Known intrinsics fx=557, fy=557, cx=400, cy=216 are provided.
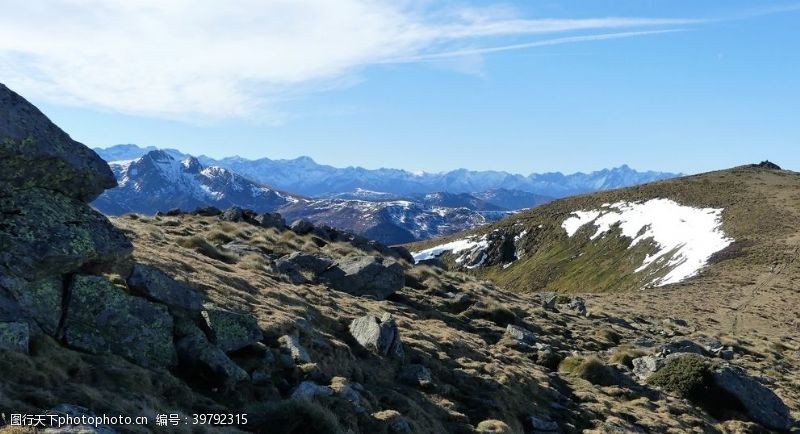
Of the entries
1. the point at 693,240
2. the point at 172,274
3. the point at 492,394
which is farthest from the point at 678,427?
the point at 693,240

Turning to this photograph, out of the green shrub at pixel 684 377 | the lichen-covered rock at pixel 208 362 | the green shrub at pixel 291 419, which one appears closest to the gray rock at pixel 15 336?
the lichen-covered rock at pixel 208 362

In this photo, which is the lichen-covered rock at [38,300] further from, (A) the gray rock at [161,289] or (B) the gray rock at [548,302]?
(B) the gray rock at [548,302]

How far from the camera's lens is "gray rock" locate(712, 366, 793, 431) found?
85.7ft

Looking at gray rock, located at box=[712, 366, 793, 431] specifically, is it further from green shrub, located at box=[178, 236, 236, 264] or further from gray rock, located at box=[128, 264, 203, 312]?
green shrub, located at box=[178, 236, 236, 264]

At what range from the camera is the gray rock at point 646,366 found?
2982 centimetres

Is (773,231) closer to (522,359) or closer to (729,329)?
(729,329)

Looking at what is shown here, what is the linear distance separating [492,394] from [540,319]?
19483 mm

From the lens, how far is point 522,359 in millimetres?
27734

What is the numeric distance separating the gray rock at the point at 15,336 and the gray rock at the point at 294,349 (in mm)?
7529

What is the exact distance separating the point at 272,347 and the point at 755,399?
23648mm

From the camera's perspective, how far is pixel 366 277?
106 ft

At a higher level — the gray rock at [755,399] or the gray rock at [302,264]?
the gray rock at [302,264]

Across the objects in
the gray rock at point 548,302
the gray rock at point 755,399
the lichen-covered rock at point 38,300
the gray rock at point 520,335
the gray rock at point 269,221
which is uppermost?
the gray rock at point 269,221

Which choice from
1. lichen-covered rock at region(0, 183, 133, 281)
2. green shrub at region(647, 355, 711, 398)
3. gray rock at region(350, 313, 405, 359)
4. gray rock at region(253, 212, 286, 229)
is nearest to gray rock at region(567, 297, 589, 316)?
green shrub at region(647, 355, 711, 398)
